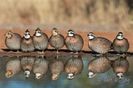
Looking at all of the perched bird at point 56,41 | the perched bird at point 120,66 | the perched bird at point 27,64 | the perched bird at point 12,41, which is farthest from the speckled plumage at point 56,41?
the perched bird at point 120,66

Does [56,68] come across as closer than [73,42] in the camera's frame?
Yes

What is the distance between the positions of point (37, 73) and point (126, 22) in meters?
4.38

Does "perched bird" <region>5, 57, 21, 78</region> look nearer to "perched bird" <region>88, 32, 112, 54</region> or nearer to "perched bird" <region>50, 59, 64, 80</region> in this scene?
"perched bird" <region>50, 59, 64, 80</region>

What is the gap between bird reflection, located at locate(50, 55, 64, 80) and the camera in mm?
13070

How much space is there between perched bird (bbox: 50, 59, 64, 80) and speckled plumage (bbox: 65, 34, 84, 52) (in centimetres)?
60

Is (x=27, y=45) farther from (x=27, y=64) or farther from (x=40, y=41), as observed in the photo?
(x=27, y=64)

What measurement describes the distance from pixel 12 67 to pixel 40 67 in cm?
63

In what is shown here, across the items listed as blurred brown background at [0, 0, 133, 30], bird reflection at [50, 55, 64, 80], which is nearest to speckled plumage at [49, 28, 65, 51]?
bird reflection at [50, 55, 64, 80]

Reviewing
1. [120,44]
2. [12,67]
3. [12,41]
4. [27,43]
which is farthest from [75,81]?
[12,41]

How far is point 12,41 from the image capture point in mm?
14539

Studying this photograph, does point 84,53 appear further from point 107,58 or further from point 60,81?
point 60,81

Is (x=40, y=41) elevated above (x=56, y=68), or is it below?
above

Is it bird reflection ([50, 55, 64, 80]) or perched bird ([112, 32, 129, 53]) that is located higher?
perched bird ([112, 32, 129, 53])

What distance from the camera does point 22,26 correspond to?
16578 millimetres
